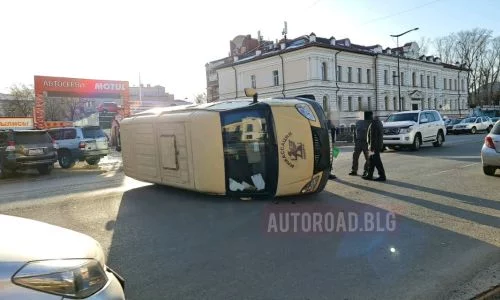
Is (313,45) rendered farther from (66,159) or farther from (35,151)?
(35,151)

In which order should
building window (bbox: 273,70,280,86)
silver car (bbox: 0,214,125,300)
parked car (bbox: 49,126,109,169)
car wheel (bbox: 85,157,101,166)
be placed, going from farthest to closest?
building window (bbox: 273,70,280,86), car wheel (bbox: 85,157,101,166), parked car (bbox: 49,126,109,169), silver car (bbox: 0,214,125,300)

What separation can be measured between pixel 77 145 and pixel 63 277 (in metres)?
17.5

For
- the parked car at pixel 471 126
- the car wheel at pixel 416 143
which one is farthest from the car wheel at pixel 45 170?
the parked car at pixel 471 126

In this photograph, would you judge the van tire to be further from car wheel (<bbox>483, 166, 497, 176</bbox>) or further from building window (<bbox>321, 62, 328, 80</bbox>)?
building window (<bbox>321, 62, 328, 80</bbox>)

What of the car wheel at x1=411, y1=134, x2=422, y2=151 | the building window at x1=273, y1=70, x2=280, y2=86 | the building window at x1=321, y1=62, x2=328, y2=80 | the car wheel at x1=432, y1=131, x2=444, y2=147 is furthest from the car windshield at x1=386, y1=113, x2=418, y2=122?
the building window at x1=273, y1=70, x2=280, y2=86

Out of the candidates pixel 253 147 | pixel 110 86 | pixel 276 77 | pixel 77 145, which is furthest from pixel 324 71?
pixel 253 147

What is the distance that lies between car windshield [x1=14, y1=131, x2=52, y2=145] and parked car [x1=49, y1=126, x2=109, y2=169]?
2.54m

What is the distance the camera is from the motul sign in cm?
3108

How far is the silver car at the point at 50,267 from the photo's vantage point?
7.68 ft

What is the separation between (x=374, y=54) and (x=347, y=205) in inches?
2299

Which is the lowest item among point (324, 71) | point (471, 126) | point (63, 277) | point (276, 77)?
point (471, 126)

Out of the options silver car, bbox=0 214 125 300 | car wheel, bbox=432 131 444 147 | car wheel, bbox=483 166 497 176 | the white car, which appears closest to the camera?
silver car, bbox=0 214 125 300

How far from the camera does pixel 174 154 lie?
9070 mm

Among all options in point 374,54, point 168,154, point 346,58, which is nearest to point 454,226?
point 168,154
